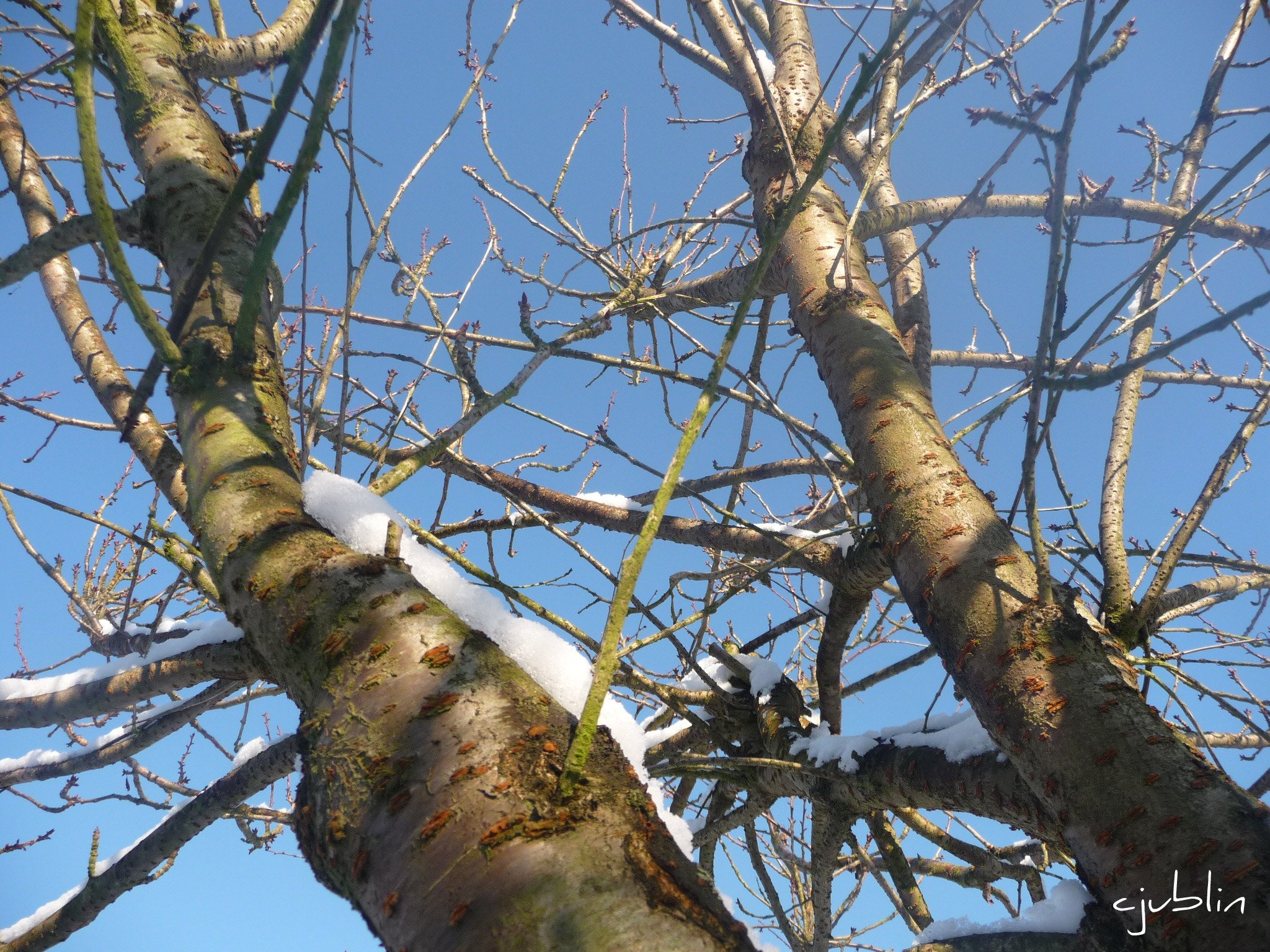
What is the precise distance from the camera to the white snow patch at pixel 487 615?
2.85 feet

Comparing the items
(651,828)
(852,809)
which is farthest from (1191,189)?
(651,828)

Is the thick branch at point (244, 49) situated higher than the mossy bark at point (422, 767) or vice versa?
the thick branch at point (244, 49)

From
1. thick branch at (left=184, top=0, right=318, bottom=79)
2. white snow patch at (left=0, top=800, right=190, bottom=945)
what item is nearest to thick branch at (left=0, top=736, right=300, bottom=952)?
white snow patch at (left=0, top=800, right=190, bottom=945)

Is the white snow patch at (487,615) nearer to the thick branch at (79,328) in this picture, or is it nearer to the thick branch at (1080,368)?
the thick branch at (79,328)

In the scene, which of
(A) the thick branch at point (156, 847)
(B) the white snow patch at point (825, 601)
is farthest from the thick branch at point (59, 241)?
(B) the white snow patch at point (825, 601)

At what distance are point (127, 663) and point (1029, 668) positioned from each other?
1927 millimetres

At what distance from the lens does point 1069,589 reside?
43.9 inches

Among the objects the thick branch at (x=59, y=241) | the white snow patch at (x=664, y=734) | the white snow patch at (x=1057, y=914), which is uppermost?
the thick branch at (x=59, y=241)

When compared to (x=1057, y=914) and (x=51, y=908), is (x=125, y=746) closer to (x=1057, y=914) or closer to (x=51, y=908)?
(x=51, y=908)

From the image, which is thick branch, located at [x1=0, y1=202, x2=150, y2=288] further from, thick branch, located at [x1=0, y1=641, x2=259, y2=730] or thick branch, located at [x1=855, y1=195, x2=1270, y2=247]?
thick branch, located at [x1=855, y1=195, x2=1270, y2=247]

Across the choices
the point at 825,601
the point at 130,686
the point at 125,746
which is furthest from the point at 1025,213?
the point at 125,746

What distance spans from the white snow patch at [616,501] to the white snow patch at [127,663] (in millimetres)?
1045

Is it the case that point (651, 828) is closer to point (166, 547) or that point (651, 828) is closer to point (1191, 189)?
point (166, 547)

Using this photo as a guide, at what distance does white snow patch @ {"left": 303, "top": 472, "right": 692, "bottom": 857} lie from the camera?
868mm
